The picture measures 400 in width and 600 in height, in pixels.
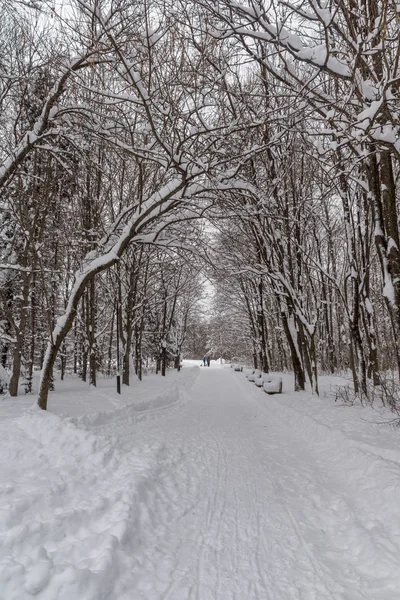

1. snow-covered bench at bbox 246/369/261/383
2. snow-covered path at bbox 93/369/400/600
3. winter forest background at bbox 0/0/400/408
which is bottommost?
snow-covered path at bbox 93/369/400/600

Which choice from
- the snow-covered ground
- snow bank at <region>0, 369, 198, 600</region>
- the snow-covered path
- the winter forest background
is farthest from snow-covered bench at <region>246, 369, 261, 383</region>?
snow bank at <region>0, 369, 198, 600</region>

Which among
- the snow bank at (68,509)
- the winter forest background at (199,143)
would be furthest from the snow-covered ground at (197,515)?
the winter forest background at (199,143)

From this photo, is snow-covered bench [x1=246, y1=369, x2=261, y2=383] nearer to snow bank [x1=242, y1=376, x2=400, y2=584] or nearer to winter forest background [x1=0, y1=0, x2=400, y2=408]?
winter forest background [x1=0, y1=0, x2=400, y2=408]

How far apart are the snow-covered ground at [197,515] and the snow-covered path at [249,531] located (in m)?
0.01

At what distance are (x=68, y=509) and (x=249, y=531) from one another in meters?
1.77

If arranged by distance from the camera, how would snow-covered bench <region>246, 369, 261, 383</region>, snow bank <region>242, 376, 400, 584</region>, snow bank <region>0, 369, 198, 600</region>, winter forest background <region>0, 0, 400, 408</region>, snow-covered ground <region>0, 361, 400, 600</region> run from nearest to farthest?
snow bank <region>0, 369, 198, 600</region>, snow-covered ground <region>0, 361, 400, 600</region>, snow bank <region>242, 376, 400, 584</region>, winter forest background <region>0, 0, 400, 408</region>, snow-covered bench <region>246, 369, 261, 383</region>

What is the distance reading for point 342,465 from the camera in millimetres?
5012

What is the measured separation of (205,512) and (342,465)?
7.54 feet

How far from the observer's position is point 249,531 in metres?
3.43

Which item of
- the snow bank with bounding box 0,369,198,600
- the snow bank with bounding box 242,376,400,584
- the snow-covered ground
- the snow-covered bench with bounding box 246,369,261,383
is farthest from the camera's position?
the snow-covered bench with bounding box 246,369,261,383

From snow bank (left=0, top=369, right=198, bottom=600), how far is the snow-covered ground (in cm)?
1

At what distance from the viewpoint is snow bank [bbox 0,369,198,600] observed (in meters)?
2.38

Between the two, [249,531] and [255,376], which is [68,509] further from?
[255,376]

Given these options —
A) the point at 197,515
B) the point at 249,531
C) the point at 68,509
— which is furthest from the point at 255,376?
the point at 68,509
